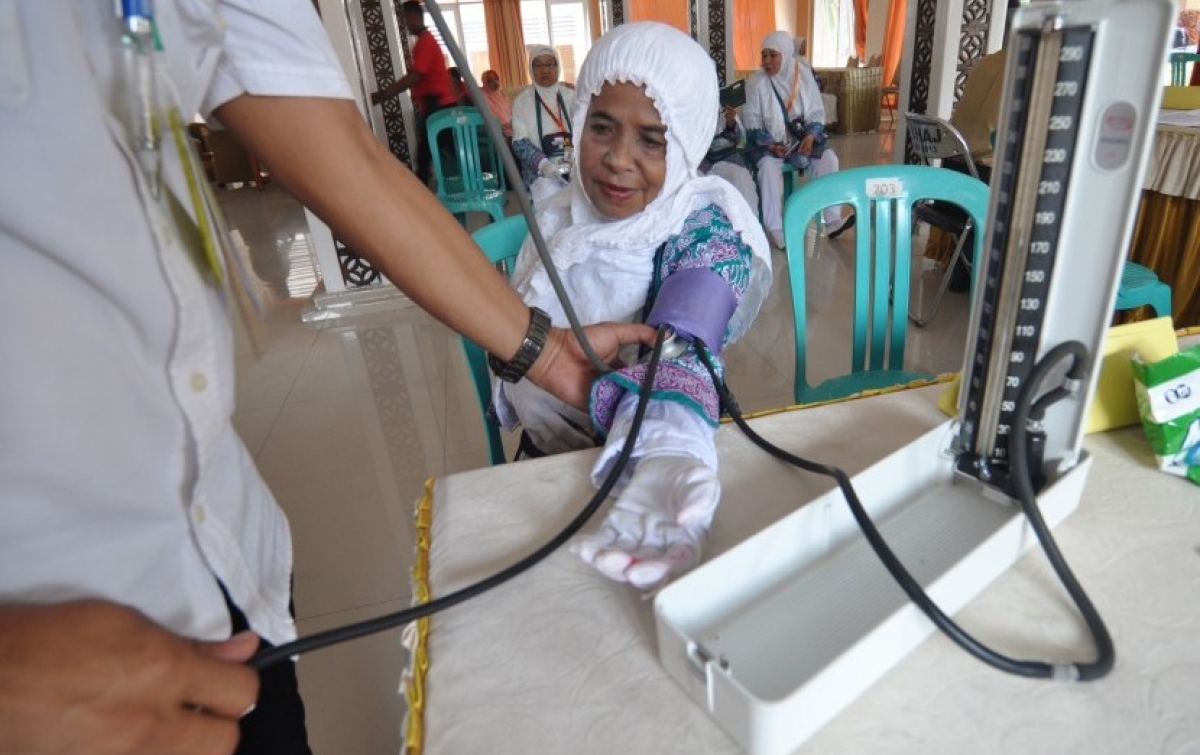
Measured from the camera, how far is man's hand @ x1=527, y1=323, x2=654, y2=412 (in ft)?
2.32

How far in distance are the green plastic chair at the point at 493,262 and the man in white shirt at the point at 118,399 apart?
1.95 ft

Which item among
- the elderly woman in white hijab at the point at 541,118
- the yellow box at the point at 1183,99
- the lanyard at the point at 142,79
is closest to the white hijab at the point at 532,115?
the elderly woman in white hijab at the point at 541,118

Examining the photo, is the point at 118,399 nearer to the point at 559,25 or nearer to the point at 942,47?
the point at 942,47

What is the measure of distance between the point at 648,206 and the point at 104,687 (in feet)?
2.68

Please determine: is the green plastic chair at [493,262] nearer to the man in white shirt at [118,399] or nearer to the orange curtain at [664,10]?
the man in white shirt at [118,399]

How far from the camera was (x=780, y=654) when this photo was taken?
42 centimetres

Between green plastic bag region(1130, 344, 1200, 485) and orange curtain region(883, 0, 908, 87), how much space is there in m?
9.86

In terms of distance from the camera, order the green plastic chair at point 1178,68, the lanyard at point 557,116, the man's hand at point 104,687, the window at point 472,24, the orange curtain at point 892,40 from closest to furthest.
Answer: the man's hand at point 104,687 < the green plastic chair at point 1178,68 < the lanyard at point 557,116 < the orange curtain at point 892,40 < the window at point 472,24

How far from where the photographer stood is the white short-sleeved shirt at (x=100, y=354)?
0.32 m

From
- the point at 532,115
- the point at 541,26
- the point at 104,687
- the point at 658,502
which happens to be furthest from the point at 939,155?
the point at 541,26

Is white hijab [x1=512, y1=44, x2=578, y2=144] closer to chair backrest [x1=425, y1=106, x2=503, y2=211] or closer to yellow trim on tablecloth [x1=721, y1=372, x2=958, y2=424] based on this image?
chair backrest [x1=425, y1=106, x2=503, y2=211]

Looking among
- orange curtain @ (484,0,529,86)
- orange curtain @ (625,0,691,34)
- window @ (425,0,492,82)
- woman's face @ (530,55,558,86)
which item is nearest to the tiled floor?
woman's face @ (530,55,558,86)

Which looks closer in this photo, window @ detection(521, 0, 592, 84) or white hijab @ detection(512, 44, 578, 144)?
white hijab @ detection(512, 44, 578, 144)

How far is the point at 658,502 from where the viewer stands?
0.54 meters
